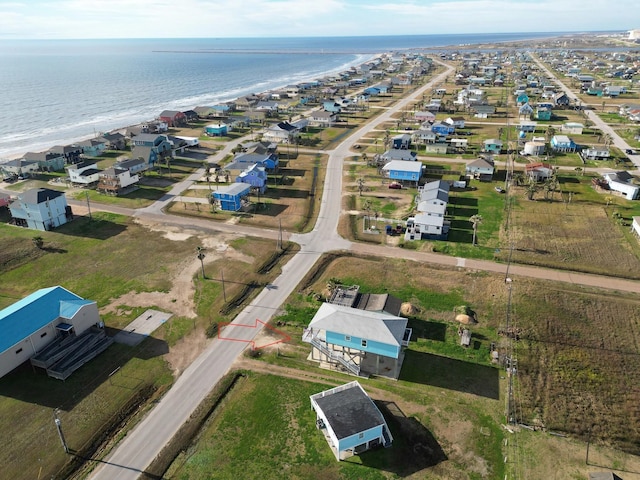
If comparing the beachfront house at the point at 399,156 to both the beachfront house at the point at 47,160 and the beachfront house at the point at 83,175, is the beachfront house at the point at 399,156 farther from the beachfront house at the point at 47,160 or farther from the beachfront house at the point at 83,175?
the beachfront house at the point at 47,160

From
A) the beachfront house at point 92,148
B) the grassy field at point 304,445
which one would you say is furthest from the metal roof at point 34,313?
the beachfront house at point 92,148

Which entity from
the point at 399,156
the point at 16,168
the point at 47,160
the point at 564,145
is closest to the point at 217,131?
the point at 47,160

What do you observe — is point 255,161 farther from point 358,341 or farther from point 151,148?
point 358,341

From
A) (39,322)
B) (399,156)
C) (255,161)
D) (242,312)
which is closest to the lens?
(39,322)

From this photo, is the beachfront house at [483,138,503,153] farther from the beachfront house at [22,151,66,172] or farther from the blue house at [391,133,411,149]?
the beachfront house at [22,151,66,172]

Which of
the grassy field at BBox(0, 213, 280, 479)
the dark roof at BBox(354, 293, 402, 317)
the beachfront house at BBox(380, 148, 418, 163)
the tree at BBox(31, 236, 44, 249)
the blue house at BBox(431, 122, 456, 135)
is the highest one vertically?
the blue house at BBox(431, 122, 456, 135)

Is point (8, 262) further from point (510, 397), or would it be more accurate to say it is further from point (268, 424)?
point (510, 397)

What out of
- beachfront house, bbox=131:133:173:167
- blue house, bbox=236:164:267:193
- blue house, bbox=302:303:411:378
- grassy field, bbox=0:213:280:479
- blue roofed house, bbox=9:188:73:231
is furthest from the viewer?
beachfront house, bbox=131:133:173:167

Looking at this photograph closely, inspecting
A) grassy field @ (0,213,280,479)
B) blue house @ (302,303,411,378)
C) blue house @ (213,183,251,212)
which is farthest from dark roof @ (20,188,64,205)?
blue house @ (302,303,411,378)
